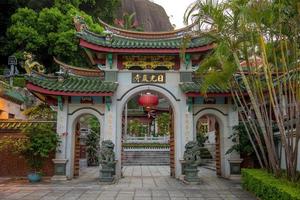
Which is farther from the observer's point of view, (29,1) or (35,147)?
(29,1)

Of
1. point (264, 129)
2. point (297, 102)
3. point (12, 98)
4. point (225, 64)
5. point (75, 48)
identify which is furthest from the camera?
point (75, 48)

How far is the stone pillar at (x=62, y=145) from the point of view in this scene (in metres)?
12.9

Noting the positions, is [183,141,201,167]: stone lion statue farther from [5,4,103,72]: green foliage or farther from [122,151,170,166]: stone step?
[5,4,103,72]: green foliage

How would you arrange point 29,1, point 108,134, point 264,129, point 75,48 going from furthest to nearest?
1. point 29,1
2. point 75,48
3. point 108,134
4. point 264,129

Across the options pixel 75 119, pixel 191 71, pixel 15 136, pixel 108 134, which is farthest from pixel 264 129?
pixel 15 136

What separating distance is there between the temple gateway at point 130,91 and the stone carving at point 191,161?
0.94 metres

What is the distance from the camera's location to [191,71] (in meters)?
14.0

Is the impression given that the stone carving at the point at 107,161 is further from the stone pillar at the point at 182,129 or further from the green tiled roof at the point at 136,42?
Result: the green tiled roof at the point at 136,42

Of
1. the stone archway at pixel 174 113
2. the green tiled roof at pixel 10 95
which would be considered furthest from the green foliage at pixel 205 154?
the green tiled roof at pixel 10 95

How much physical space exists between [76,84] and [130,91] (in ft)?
7.59

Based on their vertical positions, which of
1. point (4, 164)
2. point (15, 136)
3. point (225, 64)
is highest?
point (225, 64)

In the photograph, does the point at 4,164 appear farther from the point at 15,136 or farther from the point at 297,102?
the point at 297,102

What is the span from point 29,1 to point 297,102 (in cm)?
2903

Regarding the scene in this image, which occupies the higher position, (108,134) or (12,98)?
(12,98)
